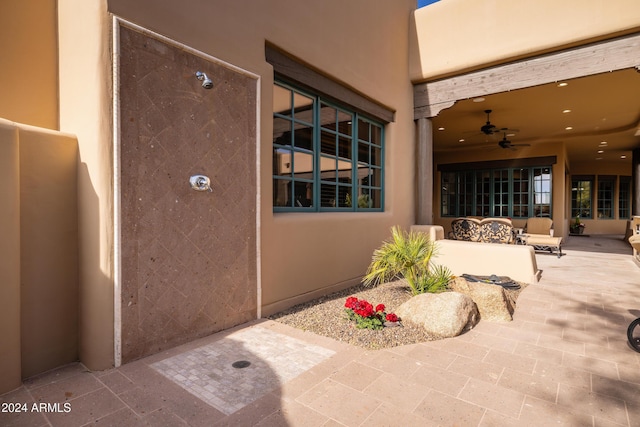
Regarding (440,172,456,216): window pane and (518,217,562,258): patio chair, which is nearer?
(518,217,562,258): patio chair

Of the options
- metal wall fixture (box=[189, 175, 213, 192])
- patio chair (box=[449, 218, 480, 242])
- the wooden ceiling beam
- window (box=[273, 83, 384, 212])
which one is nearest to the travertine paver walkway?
metal wall fixture (box=[189, 175, 213, 192])

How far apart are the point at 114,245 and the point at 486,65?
647 centimetres

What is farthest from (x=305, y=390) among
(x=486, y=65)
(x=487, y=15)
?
(x=487, y=15)

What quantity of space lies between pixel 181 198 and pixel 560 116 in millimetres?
9262

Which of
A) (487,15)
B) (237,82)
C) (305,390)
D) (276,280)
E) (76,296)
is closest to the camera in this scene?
(305,390)

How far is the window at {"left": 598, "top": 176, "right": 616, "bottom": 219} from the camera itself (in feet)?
51.4

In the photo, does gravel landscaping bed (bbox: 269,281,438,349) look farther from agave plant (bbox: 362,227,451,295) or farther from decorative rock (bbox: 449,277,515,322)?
decorative rock (bbox: 449,277,515,322)

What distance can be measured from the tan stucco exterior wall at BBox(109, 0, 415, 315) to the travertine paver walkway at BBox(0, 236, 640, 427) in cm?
100

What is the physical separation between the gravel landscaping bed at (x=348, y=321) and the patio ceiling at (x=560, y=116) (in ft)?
15.0

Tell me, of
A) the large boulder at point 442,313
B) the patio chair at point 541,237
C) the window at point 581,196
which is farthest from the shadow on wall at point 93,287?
the window at point 581,196

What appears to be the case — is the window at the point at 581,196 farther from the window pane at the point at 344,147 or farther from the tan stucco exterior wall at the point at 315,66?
the window pane at the point at 344,147

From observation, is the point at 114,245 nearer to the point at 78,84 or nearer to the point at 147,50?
the point at 78,84

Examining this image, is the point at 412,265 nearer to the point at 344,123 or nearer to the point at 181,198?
the point at 344,123

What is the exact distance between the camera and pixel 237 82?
A: 341 cm
